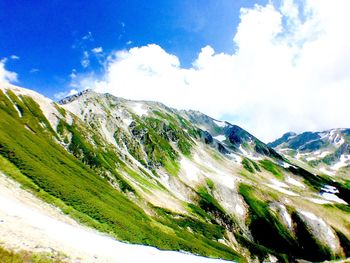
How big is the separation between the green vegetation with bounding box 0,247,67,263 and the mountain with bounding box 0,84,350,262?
23.7 meters

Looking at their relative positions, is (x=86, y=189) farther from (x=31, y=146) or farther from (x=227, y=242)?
(x=227, y=242)

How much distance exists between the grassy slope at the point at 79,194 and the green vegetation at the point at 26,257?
2445 centimetres

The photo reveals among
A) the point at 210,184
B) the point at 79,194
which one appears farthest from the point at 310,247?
the point at 79,194

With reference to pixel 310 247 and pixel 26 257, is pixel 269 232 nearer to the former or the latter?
pixel 310 247

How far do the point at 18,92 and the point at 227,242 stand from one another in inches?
4178

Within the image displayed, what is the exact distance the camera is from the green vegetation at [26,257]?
26559 millimetres

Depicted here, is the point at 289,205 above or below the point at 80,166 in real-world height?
above

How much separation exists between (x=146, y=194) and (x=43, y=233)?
7741 centimetres

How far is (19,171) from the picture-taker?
5881cm

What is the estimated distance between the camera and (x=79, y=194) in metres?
63.7

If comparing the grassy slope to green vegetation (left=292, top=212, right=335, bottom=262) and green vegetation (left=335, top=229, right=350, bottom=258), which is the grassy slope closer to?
green vegetation (left=292, top=212, right=335, bottom=262)

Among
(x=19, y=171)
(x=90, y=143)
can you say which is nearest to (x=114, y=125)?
(x=90, y=143)

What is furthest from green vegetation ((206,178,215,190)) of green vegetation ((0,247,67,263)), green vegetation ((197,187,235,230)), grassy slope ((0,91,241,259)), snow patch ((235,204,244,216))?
green vegetation ((0,247,67,263))

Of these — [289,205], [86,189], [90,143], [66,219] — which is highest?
[289,205]
